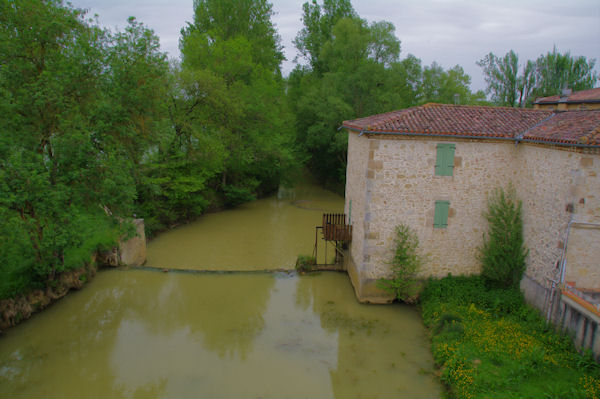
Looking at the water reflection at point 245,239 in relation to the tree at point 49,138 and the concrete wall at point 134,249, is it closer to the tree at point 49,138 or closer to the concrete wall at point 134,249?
the concrete wall at point 134,249

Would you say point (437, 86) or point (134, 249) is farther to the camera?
point (437, 86)

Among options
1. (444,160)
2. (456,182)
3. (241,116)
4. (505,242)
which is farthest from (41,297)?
(241,116)

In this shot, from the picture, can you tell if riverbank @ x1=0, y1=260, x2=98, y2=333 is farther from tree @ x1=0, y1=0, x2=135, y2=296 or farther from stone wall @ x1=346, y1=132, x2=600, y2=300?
stone wall @ x1=346, y1=132, x2=600, y2=300

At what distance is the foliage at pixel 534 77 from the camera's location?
96.3 ft

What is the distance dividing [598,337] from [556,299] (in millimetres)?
1740

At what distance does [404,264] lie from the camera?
491 inches

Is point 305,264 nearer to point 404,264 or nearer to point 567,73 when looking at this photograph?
point 404,264

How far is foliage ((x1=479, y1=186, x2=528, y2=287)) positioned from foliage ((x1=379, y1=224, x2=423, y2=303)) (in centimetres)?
212

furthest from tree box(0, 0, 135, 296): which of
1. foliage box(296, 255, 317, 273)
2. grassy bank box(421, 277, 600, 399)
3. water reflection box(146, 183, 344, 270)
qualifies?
grassy bank box(421, 277, 600, 399)

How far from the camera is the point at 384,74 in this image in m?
28.5

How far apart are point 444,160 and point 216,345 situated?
8510 millimetres

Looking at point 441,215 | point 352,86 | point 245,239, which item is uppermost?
point 352,86

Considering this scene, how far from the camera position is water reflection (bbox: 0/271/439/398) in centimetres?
912

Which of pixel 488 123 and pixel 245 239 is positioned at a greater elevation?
pixel 488 123
